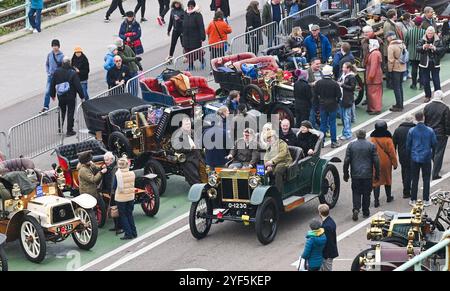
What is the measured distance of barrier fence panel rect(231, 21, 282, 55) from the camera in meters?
29.8

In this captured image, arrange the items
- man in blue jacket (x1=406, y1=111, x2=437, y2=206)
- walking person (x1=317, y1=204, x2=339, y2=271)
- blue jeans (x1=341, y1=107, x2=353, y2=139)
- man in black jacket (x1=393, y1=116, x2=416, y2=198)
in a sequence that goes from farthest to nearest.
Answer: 1. blue jeans (x1=341, y1=107, x2=353, y2=139)
2. man in black jacket (x1=393, y1=116, x2=416, y2=198)
3. man in blue jacket (x1=406, y1=111, x2=437, y2=206)
4. walking person (x1=317, y1=204, x2=339, y2=271)

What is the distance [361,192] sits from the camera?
66.9ft

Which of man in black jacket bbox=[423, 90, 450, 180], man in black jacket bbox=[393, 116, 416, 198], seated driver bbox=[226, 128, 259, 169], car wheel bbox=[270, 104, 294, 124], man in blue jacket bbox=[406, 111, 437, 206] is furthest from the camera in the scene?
car wheel bbox=[270, 104, 294, 124]

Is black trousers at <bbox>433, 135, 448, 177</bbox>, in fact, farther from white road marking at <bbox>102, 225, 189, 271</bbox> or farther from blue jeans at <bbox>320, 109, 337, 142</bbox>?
white road marking at <bbox>102, 225, 189, 271</bbox>

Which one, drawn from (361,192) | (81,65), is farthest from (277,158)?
(81,65)

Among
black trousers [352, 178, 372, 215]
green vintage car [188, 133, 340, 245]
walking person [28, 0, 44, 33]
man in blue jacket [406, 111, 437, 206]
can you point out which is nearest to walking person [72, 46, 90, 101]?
walking person [28, 0, 44, 33]

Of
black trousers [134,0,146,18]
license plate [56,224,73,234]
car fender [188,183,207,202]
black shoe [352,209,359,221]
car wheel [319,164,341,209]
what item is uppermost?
black trousers [134,0,146,18]

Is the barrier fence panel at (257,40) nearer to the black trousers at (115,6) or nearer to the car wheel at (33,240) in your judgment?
the black trousers at (115,6)

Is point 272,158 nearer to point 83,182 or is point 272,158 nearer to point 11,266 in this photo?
point 83,182

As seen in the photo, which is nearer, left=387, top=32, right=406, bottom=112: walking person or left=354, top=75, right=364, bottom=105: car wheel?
left=387, top=32, right=406, bottom=112: walking person

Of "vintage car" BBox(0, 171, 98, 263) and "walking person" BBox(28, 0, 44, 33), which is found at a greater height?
"walking person" BBox(28, 0, 44, 33)

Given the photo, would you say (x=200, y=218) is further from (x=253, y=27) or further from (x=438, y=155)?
(x=253, y=27)

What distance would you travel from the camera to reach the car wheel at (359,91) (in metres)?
26.4

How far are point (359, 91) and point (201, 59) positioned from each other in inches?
177
